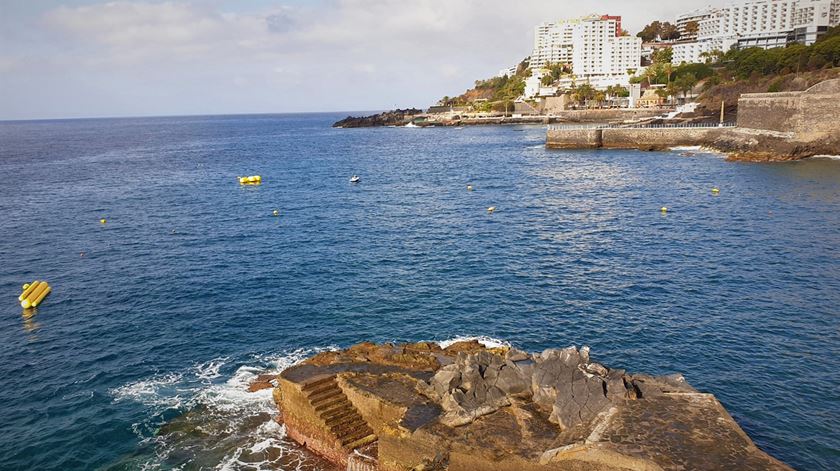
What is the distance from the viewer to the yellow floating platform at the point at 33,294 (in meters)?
39.6

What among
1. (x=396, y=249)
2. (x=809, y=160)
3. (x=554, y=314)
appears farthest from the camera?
(x=809, y=160)

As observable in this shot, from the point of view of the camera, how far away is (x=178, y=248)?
53.6m

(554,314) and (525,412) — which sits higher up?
(525,412)

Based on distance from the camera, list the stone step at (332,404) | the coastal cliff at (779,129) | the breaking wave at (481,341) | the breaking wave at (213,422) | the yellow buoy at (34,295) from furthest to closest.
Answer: the coastal cliff at (779,129) → the yellow buoy at (34,295) → the breaking wave at (481,341) → the breaking wave at (213,422) → the stone step at (332,404)

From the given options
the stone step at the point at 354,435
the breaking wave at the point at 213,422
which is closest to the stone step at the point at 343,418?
the stone step at the point at 354,435

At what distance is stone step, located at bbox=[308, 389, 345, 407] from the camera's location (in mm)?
23562

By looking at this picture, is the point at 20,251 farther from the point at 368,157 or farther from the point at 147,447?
the point at 368,157

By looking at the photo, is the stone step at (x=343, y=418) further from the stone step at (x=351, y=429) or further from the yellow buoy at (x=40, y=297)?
the yellow buoy at (x=40, y=297)

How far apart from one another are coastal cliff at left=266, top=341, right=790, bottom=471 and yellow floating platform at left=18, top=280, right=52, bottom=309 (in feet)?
78.6

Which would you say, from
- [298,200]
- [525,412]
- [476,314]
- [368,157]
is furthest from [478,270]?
[368,157]

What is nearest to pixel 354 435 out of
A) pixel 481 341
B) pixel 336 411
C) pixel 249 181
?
pixel 336 411

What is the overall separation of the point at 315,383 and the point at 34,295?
27196 mm

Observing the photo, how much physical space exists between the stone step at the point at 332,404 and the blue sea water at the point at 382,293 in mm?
2056

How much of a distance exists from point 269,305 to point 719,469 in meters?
29.8
